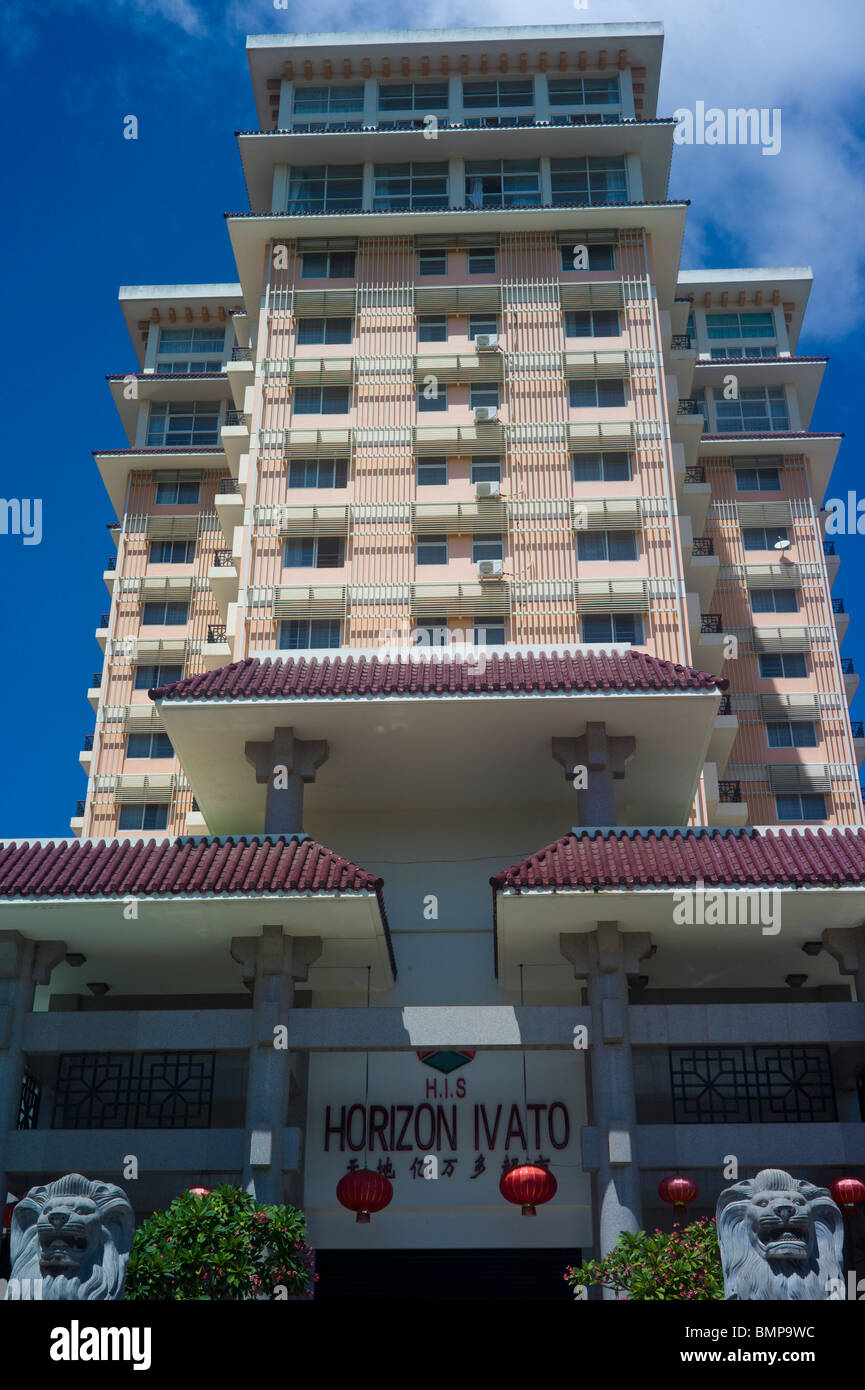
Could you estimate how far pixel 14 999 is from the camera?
20.0 m

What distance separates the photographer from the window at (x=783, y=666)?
4359 cm

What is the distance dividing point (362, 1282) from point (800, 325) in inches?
1538

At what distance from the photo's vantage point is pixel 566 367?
35.6 metres

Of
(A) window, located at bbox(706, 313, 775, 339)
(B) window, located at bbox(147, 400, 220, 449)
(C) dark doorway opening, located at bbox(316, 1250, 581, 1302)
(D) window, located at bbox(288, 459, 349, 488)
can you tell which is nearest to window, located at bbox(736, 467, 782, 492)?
(A) window, located at bbox(706, 313, 775, 339)

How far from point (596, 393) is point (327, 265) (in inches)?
337

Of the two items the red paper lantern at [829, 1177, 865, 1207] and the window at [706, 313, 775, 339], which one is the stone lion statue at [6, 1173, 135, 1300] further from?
the window at [706, 313, 775, 339]

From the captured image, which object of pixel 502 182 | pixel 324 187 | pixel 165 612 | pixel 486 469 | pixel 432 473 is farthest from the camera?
pixel 165 612

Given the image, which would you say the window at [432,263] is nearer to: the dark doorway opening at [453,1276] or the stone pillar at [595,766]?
the stone pillar at [595,766]

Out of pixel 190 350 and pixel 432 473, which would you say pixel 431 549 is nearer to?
pixel 432 473

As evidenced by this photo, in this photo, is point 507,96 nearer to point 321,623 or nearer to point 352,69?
point 352,69

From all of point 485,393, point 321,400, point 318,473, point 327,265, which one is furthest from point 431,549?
point 327,265

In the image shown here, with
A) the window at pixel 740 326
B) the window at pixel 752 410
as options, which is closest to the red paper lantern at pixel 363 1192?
the window at pixel 752 410

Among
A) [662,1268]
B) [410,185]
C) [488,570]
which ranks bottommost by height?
[662,1268]

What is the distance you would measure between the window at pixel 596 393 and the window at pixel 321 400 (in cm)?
595
